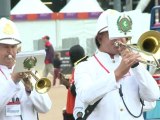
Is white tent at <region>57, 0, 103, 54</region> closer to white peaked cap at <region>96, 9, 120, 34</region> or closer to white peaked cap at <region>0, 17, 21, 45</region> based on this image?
white peaked cap at <region>0, 17, 21, 45</region>

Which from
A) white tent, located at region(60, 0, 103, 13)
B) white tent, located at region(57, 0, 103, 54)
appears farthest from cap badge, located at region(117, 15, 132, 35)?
white tent, located at region(60, 0, 103, 13)

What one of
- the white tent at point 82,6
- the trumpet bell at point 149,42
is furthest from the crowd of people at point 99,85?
the white tent at point 82,6

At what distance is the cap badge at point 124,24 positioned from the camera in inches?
160

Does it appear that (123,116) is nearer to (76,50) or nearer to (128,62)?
(128,62)

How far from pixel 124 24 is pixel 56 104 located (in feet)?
32.9

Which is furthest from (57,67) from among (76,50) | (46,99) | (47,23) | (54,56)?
(46,99)

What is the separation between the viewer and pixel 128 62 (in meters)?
3.88

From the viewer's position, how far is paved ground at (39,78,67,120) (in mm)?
12025

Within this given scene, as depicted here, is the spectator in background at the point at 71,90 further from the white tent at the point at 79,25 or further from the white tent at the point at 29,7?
the white tent at the point at 79,25

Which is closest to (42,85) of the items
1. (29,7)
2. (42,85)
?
(42,85)

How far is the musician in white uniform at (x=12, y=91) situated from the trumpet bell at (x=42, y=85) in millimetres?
75

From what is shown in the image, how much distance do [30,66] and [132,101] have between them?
0.80 meters

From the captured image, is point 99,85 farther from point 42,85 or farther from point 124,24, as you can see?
point 42,85

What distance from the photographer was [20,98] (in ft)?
15.4
